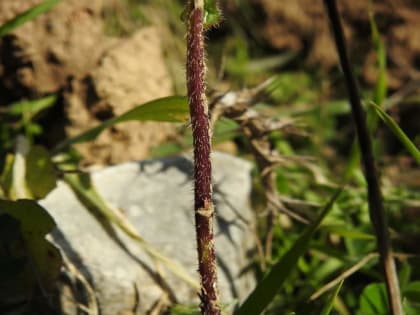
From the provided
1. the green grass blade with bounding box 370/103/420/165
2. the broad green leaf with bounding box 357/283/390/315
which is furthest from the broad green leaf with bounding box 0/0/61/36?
the broad green leaf with bounding box 357/283/390/315

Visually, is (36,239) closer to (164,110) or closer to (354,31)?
(164,110)

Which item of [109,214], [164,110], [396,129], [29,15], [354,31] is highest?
[29,15]

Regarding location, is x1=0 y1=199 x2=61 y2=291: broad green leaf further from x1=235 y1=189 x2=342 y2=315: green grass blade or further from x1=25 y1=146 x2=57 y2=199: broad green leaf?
x1=235 y1=189 x2=342 y2=315: green grass blade

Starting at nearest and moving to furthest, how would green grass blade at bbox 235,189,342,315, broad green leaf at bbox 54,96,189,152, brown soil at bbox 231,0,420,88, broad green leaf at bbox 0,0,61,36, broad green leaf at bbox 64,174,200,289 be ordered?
green grass blade at bbox 235,189,342,315
broad green leaf at bbox 54,96,189,152
broad green leaf at bbox 64,174,200,289
broad green leaf at bbox 0,0,61,36
brown soil at bbox 231,0,420,88

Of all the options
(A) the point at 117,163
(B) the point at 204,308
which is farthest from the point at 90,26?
(B) the point at 204,308

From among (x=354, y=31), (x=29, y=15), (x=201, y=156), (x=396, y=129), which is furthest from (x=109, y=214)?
(x=354, y=31)

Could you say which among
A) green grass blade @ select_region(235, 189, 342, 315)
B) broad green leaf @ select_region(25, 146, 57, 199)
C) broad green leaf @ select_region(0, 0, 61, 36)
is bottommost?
green grass blade @ select_region(235, 189, 342, 315)

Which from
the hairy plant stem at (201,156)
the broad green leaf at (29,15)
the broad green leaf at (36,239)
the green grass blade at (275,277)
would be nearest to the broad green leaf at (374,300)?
the green grass blade at (275,277)
